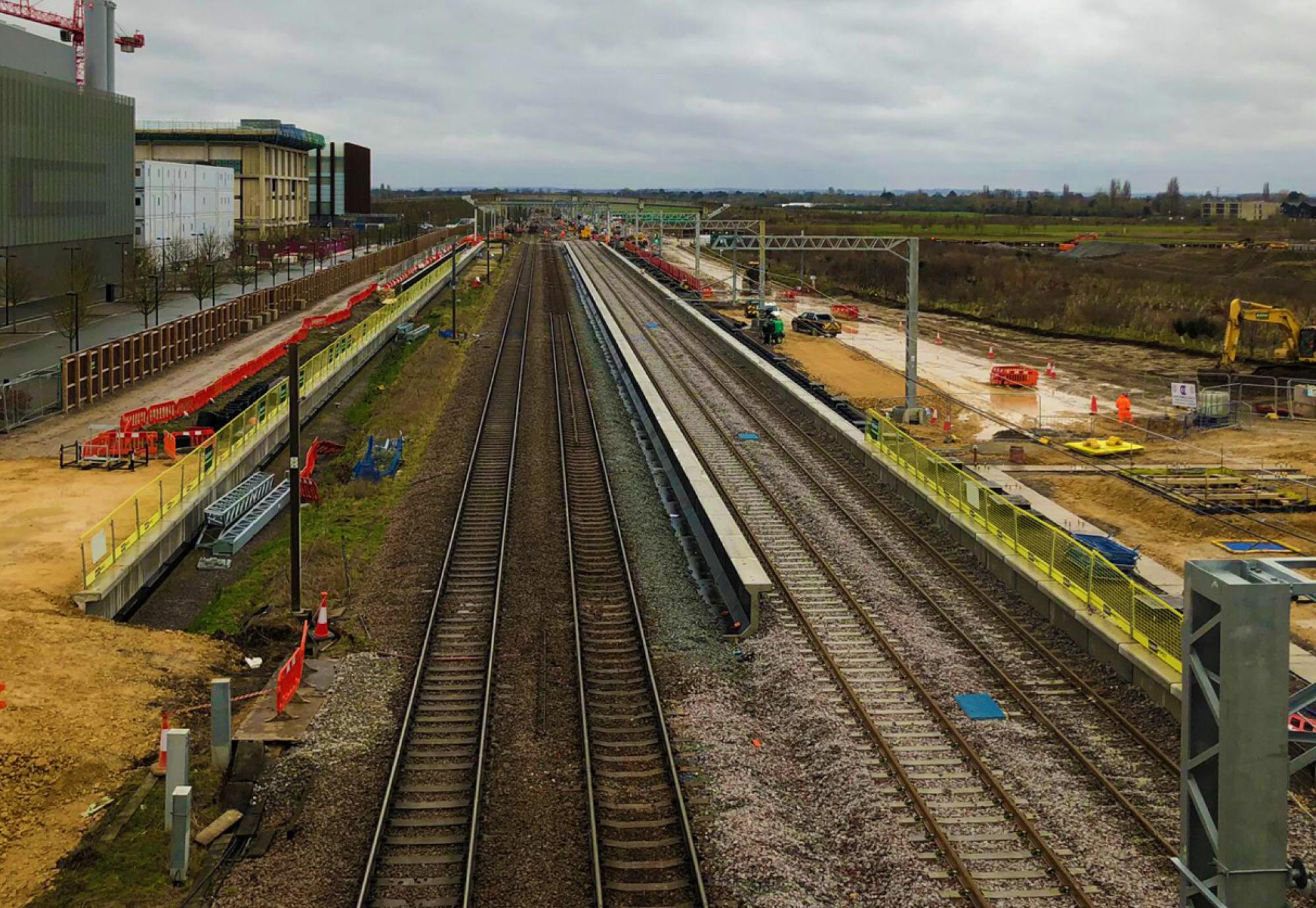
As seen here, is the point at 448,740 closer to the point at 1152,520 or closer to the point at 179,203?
the point at 1152,520

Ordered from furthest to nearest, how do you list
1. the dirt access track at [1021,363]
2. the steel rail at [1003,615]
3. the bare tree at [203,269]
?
1. the bare tree at [203,269]
2. the dirt access track at [1021,363]
3. the steel rail at [1003,615]

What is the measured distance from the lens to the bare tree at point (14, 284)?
47656 mm

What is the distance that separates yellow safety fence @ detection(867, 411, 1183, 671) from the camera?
49.8 ft

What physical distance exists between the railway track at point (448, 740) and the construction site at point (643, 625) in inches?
2.5

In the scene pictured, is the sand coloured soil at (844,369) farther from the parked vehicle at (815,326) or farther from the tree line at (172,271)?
the tree line at (172,271)

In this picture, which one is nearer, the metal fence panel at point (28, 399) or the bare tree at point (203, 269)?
the metal fence panel at point (28, 399)

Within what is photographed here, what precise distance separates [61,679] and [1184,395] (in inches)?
1325

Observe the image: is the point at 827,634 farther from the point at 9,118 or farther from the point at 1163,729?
the point at 9,118

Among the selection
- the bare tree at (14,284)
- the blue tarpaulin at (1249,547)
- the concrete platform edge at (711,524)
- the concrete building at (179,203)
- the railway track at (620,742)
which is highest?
the concrete building at (179,203)

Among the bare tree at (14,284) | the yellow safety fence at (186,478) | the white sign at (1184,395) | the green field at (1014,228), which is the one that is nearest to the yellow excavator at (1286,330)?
the white sign at (1184,395)

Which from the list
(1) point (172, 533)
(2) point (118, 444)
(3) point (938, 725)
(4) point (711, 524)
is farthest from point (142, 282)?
(3) point (938, 725)

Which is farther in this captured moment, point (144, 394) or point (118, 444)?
point (144, 394)

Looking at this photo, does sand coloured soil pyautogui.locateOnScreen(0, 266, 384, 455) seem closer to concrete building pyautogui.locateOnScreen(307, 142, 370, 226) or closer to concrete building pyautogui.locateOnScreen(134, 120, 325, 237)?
concrete building pyautogui.locateOnScreen(134, 120, 325, 237)

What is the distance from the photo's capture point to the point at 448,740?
13867 mm
